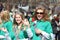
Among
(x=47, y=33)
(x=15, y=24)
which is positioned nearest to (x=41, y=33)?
(x=47, y=33)

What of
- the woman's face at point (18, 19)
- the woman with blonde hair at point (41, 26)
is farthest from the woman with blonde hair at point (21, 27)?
the woman with blonde hair at point (41, 26)

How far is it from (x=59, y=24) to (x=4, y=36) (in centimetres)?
85

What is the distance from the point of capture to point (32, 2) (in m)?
4.91

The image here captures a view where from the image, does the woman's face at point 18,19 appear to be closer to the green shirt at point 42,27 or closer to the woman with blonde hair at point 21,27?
the woman with blonde hair at point 21,27

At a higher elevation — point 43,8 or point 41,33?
point 43,8

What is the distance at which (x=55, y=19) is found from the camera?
194 inches

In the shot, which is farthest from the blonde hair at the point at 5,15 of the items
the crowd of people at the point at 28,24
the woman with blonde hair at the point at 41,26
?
the woman with blonde hair at the point at 41,26

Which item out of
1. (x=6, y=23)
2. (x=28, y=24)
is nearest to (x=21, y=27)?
(x=28, y=24)

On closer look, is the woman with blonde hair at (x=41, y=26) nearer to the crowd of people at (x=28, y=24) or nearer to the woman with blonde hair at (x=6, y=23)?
the crowd of people at (x=28, y=24)

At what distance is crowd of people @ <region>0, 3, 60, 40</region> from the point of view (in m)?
4.91

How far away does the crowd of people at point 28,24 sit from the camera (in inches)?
193

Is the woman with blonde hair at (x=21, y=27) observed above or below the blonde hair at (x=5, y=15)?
below

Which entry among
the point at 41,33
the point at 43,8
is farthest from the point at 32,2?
the point at 41,33

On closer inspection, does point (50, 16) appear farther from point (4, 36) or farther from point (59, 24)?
point (4, 36)
